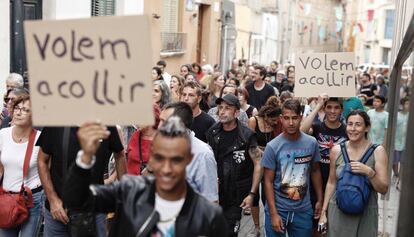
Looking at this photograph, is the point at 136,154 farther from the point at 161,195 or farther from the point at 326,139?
the point at 161,195

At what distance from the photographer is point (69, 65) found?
12.0 feet

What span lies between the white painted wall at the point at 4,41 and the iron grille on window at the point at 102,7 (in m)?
3.32

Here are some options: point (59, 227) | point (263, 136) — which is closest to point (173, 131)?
point (59, 227)

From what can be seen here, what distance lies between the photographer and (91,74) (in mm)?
3633

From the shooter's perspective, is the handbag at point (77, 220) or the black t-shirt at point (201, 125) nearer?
the handbag at point (77, 220)

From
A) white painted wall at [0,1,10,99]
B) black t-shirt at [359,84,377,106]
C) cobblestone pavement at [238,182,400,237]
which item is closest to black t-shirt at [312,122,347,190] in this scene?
cobblestone pavement at [238,182,400,237]

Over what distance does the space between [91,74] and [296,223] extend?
10.7ft

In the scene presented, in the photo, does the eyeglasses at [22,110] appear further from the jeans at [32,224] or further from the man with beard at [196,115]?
the man with beard at [196,115]

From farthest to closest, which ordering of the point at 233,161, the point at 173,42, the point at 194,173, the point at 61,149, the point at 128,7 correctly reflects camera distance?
the point at 173,42, the point at 128,7, the point at 233,161, the point at 61,149, the point at 194,173

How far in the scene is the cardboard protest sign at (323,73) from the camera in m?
7.55

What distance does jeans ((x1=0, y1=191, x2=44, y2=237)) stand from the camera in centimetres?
619

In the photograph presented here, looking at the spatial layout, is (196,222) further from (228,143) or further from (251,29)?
(251,29)

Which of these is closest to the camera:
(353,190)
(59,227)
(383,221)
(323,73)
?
(59,227)

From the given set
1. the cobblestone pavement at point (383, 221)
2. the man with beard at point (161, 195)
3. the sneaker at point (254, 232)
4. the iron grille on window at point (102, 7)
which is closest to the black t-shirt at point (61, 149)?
the man with beard at point (161, 195)
